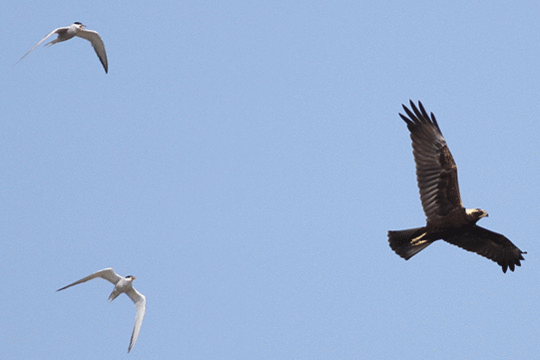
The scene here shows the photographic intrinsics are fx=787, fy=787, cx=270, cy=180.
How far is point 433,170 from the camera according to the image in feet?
53.7

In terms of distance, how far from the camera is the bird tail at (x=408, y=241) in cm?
1655

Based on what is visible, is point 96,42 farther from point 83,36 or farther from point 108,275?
point 108,275

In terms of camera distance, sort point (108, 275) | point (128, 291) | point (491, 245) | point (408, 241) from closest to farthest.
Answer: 1. point (408, 241)
2. point (108, 275)
3. point (491, 245)
4. point (128, 291)

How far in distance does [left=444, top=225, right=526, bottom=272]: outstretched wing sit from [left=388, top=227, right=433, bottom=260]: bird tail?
808mm

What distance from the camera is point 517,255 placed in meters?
17.5

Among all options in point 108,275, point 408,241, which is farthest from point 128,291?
point 408,241

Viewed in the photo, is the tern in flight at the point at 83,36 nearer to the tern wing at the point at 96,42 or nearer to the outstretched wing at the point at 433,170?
the tern wing at the point at 96,42

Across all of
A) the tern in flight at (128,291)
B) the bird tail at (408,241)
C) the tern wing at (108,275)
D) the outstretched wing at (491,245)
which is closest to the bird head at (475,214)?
the outstretched wing at (491,245)

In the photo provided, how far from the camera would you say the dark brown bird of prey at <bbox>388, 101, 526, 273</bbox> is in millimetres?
16266

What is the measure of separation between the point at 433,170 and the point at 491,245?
8.11 feet

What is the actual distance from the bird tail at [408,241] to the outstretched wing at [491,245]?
0.81m

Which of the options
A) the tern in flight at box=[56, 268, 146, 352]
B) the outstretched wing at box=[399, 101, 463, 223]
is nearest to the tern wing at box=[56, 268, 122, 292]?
the tern in flight at box=[56, 268, 146, 352]

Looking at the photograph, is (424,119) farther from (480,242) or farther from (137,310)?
(137,310)

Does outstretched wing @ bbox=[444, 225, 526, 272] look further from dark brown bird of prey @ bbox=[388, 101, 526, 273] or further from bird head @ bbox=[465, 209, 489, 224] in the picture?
bird head @ bbox=[465, 209, 489, 224]
